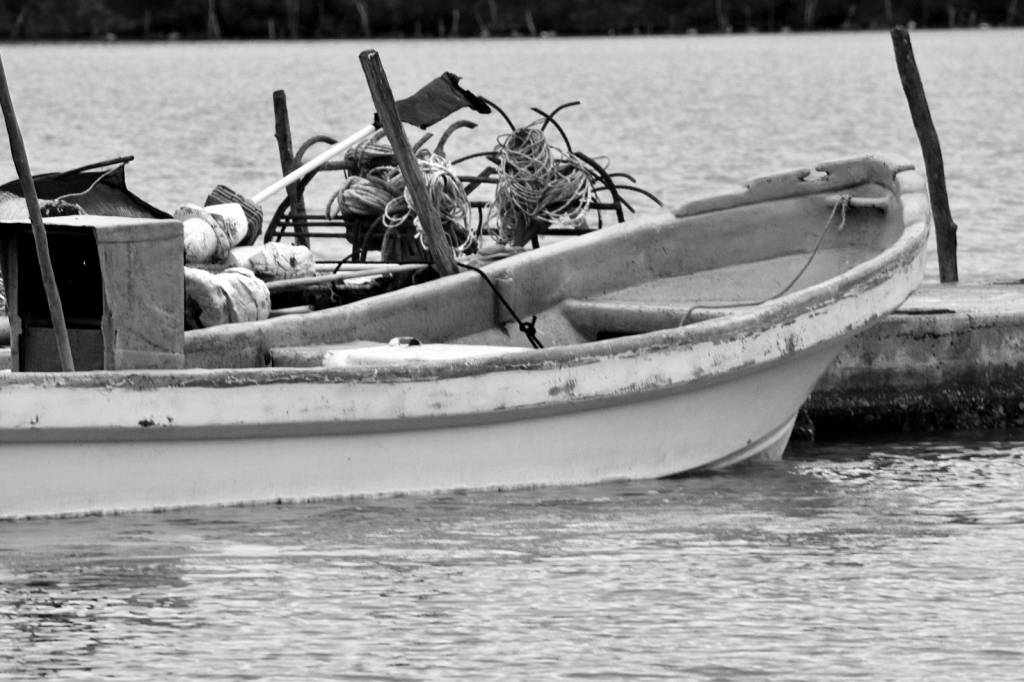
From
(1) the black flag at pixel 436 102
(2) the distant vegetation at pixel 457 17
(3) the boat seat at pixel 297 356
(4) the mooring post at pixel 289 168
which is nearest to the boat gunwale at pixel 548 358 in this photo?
(3) the boat seat at pixel 297 356

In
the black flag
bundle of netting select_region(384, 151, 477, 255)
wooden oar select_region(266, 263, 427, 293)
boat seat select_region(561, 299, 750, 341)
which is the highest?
the black flag

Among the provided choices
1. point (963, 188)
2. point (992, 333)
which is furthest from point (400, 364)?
point (963, 188)

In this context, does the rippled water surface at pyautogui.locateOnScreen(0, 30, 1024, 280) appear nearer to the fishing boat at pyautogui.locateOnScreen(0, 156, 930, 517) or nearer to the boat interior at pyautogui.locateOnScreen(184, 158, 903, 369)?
the boat interior at pyautogui.locateOnScreen(184, 158, 903, 369)

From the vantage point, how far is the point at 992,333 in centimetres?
1028

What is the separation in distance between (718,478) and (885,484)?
87 cm

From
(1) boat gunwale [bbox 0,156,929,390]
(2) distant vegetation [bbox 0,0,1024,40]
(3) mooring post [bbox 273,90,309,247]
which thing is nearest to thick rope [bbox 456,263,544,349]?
(1) boat gunwale [bbox 0,156,929,390]

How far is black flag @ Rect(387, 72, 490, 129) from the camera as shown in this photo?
11.2 metres

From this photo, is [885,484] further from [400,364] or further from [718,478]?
[400,364]

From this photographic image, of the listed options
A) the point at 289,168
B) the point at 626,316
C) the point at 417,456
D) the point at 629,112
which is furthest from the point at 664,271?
the point at 629,112

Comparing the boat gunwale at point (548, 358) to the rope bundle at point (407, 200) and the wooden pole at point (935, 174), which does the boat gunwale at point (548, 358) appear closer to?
the rope bundle at point (407, 200)

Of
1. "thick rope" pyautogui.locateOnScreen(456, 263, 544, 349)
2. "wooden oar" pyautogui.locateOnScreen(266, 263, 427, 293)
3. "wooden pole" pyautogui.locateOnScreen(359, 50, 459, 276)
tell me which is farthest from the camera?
"wooden pole" pyautogui.locateOnScreen(359, 50, 459, 276)

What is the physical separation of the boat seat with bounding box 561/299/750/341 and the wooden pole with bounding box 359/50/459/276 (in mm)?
680

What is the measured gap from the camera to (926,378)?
10352mm

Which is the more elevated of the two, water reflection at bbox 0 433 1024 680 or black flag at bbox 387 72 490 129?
black flag at bbox 387 72 490 129
